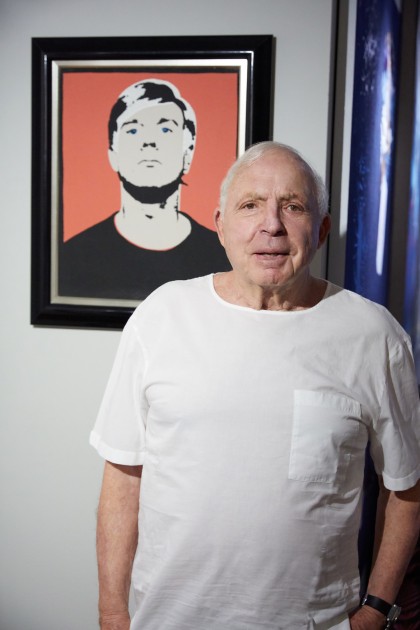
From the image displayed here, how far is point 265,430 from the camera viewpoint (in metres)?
1.20

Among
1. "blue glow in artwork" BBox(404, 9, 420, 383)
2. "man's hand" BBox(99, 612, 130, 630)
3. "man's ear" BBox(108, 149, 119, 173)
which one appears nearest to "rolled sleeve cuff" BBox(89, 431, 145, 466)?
"man's hand" BBox(99, 612, 130, 630)

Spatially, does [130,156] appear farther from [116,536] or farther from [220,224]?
[116,536]

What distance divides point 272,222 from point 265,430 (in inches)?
14.8

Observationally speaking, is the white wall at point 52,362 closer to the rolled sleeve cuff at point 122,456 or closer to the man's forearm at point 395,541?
the rolled sleeve cuff at point 122,456

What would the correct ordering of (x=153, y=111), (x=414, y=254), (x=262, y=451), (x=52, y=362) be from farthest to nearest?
(x=414, y=254), (x=52, y=362), (x=153, y=111), (x=262, y=451)

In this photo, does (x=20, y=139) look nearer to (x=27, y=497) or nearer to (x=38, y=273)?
(x=38, y=273)

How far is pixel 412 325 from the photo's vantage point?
2.32m

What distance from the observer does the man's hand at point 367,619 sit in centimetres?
129

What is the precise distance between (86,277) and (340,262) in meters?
0.69

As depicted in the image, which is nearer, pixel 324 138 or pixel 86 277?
pixel 324 138

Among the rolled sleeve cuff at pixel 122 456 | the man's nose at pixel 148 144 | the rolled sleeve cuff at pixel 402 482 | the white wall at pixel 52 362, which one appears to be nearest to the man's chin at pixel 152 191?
the man's nose at pixel 148 144

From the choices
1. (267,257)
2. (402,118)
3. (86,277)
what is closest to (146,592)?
(267,257)

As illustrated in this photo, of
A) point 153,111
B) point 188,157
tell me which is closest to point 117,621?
point 188,157

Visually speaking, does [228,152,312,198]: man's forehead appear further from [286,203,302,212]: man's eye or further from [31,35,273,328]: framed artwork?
[31,35,273,328]: framed artwork
